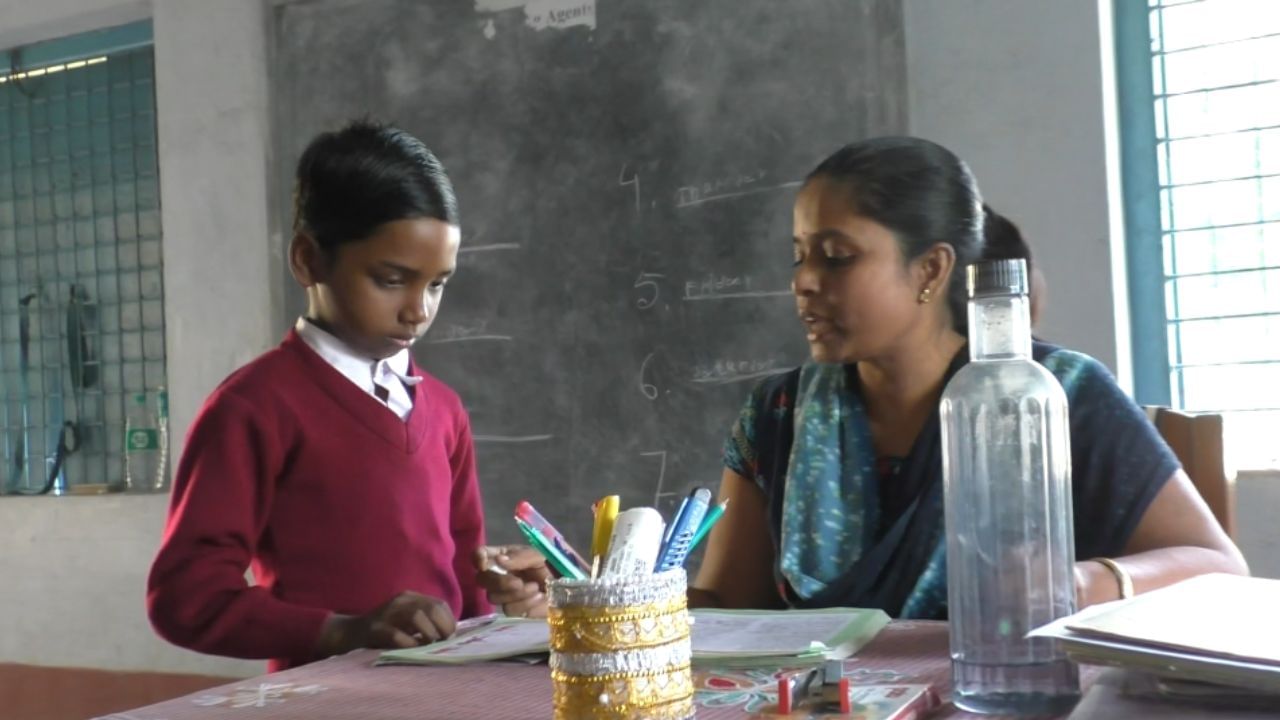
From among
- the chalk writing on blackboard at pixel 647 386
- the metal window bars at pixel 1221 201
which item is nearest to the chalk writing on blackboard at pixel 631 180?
the chalk writing on blackboard at pixel 647 386

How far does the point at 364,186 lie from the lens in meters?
1.57

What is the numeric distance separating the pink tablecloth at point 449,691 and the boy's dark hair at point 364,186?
0.67m

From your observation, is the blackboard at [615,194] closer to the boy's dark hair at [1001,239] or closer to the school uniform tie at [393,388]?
the boy's dark hair at [1001,239]

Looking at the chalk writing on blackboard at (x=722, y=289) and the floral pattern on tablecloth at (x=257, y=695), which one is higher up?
the chalk writing on blackboard at (x=722, y=289)

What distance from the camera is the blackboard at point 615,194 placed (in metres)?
2.84

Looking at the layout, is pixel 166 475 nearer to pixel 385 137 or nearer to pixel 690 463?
pixel 690 463

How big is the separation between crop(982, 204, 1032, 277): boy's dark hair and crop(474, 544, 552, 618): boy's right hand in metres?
0.69

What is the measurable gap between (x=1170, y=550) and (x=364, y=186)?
0.99 metres

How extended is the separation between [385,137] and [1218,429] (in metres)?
1.07

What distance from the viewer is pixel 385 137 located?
5.32 ft

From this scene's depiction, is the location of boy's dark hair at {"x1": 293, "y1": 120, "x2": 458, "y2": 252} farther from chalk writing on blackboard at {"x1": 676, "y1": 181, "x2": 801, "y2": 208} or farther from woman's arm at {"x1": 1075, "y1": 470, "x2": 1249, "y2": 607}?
chalk writing on blackboard at {"x1": 676, "y1": 181, "x2": 801, "y2": 208}

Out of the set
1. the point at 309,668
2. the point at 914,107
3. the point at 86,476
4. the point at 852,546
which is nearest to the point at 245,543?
the point at 309,668

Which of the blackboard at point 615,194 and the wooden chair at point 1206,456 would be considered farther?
the blackboard at point 615,194

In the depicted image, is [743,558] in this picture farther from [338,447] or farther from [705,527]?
[705,527]
